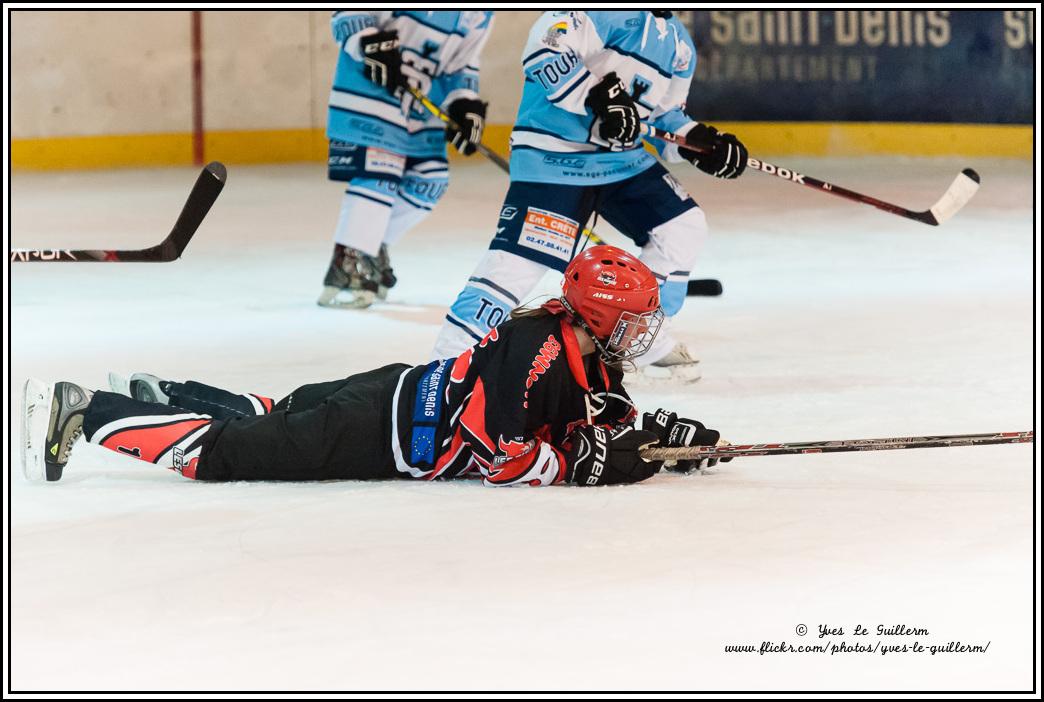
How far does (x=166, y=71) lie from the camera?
9969mm

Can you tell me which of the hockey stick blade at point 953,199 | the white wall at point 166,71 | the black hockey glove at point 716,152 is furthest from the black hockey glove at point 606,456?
the white wall at point 166,71

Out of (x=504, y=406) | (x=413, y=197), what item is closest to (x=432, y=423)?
(x=504, y=406)

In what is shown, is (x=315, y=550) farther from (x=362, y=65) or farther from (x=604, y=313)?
(x=362, y=65)

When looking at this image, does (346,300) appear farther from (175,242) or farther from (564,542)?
(564,542)

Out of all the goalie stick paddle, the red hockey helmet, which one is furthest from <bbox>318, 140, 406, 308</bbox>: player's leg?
the red hockey helmet

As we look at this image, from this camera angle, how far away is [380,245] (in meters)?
5.64

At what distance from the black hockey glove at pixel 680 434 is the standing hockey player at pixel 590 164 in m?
0.87

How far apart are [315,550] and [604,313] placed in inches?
27.9

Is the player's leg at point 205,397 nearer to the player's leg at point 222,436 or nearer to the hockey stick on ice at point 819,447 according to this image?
the player's leg at point 222,436

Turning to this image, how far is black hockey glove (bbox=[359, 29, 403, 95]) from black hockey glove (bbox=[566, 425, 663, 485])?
2.60 meters

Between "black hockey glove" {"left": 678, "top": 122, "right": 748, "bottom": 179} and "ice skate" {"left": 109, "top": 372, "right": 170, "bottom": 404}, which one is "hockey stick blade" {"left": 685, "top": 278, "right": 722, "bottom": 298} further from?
"ice skate" {"left": 109, "top": 372, "right": 170, "bottom": 404}

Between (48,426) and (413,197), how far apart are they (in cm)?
276

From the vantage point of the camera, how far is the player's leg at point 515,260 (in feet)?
13.1
